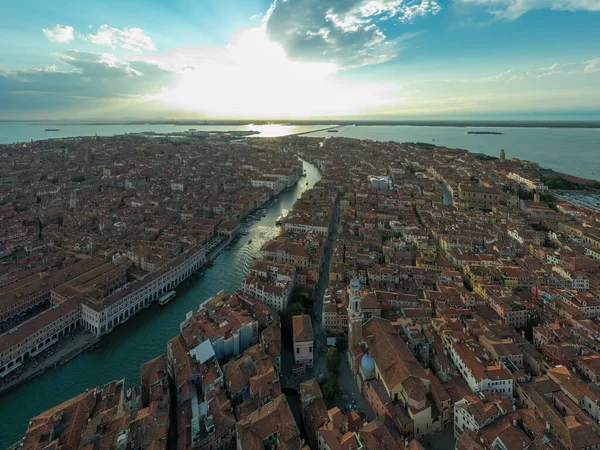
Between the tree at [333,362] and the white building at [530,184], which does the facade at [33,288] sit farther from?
the white building at [530,184]

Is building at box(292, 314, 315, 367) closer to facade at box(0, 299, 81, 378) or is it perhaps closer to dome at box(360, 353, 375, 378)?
dome at box(360, 353, 375, 378)

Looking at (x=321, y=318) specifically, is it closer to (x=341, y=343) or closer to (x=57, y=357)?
(x=341, y=343)

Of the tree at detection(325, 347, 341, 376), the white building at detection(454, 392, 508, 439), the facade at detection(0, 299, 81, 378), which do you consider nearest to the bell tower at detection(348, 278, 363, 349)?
the tree at detection(325, 347, 341, 376)

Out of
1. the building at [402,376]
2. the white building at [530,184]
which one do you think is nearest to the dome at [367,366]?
the building at [402,376]

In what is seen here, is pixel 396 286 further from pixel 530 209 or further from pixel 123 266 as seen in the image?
pixel 530 209

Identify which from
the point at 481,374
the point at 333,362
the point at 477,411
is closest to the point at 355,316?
the point at 333,362

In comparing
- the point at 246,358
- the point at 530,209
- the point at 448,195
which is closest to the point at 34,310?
the point at 246,358
